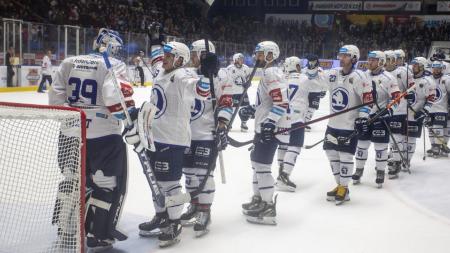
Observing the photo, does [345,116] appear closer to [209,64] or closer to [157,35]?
[209,64]

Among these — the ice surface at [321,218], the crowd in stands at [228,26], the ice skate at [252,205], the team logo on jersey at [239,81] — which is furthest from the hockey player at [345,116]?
the crowd in stands at [228,26]

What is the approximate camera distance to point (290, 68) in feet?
19.5

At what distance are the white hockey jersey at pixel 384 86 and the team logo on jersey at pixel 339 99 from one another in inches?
21.2

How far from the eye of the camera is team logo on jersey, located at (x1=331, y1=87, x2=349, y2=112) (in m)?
4.61

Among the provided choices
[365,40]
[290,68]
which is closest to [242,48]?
[365,40]

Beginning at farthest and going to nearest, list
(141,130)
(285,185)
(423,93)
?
(423,93) < (285,185) < (141,130)

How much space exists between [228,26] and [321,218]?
22047 millimetres

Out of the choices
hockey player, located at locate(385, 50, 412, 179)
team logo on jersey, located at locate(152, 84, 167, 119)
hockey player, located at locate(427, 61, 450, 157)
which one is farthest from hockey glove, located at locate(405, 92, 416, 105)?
team logo on jersey, located at locate(152, 84, 167, 119)

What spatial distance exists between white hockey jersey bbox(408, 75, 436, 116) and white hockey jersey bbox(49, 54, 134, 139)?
14.2 feet

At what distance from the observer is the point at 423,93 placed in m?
6.50

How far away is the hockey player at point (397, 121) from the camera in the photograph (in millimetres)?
5812

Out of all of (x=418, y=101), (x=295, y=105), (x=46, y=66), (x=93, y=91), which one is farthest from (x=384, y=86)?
(x=46, y=66)

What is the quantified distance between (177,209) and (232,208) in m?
1.06

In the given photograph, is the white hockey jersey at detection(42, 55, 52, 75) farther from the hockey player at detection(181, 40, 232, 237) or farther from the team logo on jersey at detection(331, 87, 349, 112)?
the hockey player at detection(181, 40, 232, 237)
